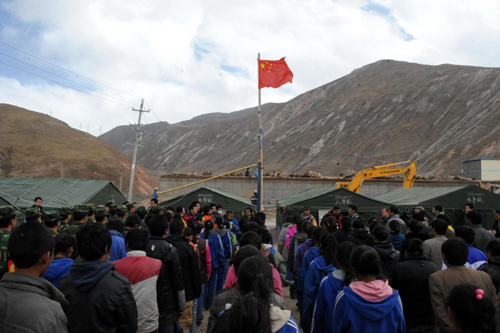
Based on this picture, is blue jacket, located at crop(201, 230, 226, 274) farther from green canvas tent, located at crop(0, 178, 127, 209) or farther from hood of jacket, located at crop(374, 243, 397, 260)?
green canvas tent, located at crop(0, 178, 127, 209)

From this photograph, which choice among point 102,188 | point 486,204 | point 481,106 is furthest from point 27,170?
point 481,106

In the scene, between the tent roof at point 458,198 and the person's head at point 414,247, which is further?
the tent roof at point 458,198

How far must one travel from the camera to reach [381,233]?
4566mm

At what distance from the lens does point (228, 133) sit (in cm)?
10719

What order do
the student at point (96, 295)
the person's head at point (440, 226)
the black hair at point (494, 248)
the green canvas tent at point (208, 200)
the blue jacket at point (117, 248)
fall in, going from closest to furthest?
the student at point (96, 295) < the black hair at point (494, 248) < the blue jacket at point (117, 248) < the person's head at point (440, 226) < the green canvas tent at point (208, 200)

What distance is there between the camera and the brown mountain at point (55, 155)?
52594mm

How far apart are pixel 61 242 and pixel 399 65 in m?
108

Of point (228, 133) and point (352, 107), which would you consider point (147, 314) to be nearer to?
point (352, 107)

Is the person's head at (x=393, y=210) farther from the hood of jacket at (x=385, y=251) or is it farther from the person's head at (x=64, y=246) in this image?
the person's head at (x=64, y=246)

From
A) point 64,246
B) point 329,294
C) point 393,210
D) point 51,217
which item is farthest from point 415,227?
point 51,217

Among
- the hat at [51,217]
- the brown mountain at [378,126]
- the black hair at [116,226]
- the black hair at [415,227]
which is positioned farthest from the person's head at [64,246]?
the brown mountain at [378,126]

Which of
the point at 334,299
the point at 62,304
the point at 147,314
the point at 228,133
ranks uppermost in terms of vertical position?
the point at 228,133

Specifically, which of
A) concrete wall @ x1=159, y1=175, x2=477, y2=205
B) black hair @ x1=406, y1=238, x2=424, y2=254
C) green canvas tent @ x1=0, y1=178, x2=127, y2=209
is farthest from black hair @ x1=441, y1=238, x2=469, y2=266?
concrete wall @ x1=159, y1=175, x2=477, y2=205

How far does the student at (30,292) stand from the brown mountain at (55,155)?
167 ft
